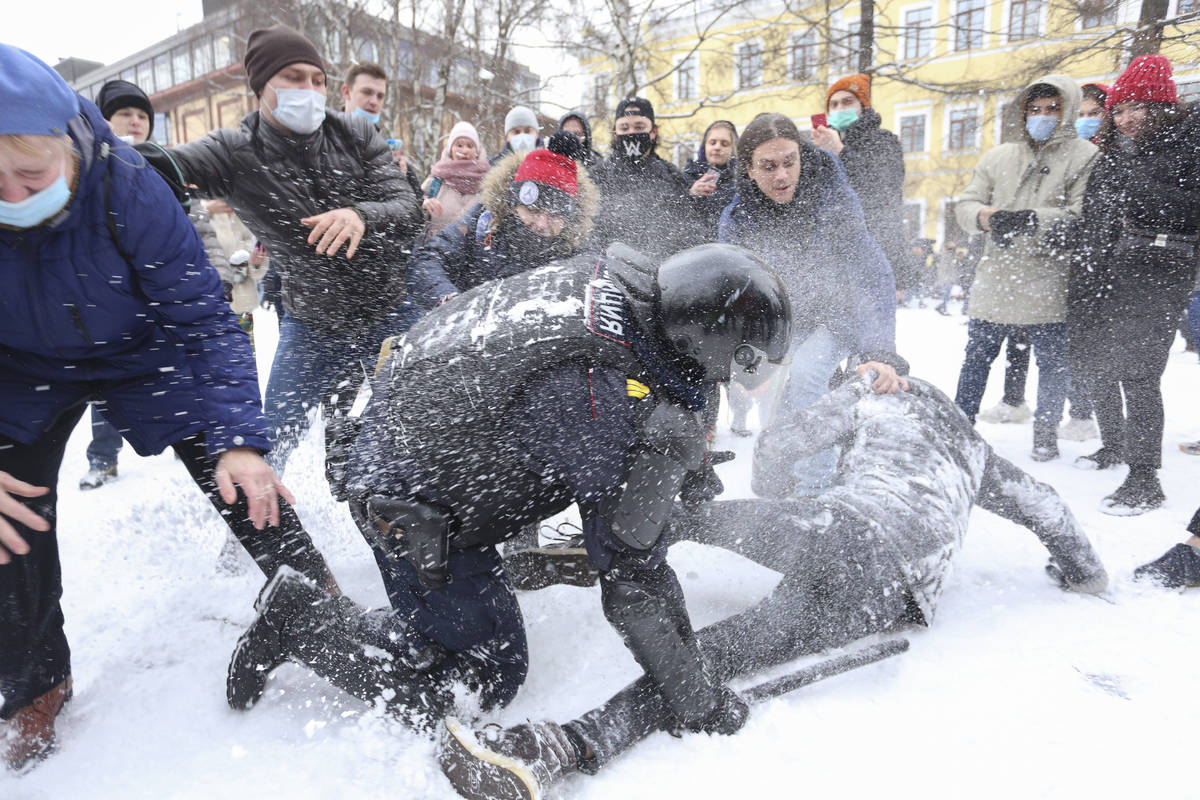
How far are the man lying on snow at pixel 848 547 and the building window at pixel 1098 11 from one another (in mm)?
6437

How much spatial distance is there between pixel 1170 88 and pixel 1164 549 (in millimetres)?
2127

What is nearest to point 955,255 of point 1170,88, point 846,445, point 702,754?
point 1170,88

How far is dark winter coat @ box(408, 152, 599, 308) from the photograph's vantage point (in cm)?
307

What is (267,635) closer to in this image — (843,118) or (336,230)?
(336,230)

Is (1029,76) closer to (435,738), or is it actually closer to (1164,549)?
(1164,549)

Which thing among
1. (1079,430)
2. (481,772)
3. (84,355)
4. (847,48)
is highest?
(847,48)

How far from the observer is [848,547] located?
219cm

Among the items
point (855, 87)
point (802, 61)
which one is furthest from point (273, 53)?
point (802, 61)

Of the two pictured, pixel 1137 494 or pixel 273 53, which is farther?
pixel 1137 494

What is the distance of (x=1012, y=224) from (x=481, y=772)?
4.07 meters

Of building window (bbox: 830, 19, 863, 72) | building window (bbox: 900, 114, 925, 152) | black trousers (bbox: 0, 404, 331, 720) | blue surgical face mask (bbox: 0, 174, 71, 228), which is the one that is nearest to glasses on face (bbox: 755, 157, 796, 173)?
black trousers (bbox: 0, 404, 331, 720)

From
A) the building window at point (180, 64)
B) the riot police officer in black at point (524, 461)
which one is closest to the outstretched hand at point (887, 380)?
the riot police officer in black at point (524, 461)

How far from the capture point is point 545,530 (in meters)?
3.44

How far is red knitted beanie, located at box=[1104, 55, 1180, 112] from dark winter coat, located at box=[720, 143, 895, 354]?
4.64ft
